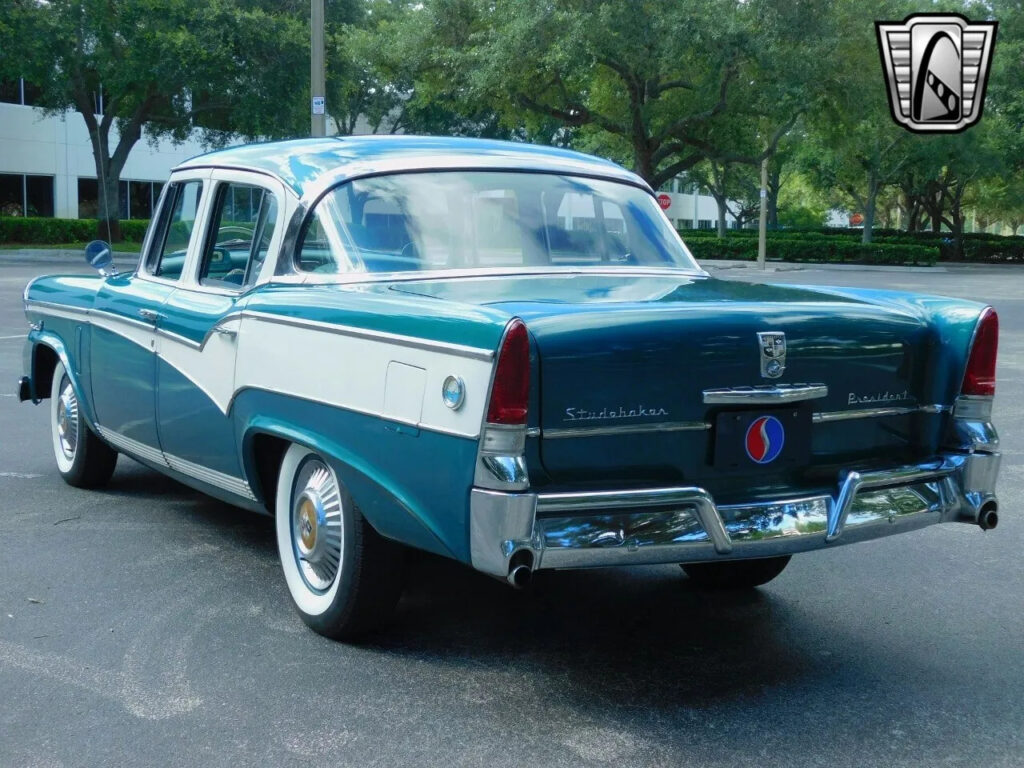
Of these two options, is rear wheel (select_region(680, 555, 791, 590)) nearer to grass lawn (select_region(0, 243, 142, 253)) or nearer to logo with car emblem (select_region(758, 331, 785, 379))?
logo with car emblem (select_region(758, 331, 785, 379))

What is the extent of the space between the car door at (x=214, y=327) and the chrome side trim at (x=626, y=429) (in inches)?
66.8

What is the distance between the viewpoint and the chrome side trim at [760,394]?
13.3 feet

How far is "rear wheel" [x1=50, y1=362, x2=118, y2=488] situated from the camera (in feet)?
22.4

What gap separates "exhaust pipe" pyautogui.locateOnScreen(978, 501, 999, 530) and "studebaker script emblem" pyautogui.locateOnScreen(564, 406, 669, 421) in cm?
127

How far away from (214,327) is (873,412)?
254 centimetres

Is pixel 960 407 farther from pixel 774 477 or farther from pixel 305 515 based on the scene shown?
pixel 305 515

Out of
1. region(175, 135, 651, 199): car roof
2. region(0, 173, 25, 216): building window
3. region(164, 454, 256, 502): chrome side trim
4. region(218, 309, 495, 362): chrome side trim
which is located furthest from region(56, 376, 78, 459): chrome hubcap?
region(0, 173, 25, 216): building window

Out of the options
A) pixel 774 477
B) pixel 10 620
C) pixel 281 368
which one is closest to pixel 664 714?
pixel 774 477

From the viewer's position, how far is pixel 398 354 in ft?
13.5

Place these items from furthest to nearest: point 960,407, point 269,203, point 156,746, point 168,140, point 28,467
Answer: point 168,140
point 28,467
point 269,203
point 960,407
point 156,746

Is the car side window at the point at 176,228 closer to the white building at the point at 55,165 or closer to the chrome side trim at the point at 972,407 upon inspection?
the chrome side trim at the point at 972,407

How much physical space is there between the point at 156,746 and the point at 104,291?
316 cm

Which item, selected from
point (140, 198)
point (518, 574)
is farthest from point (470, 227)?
point (140, 198)

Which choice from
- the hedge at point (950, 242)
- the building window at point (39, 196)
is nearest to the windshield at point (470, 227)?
the building window at point (39, 196)
